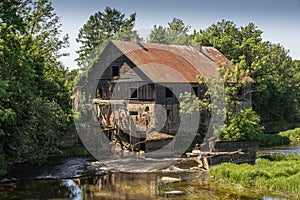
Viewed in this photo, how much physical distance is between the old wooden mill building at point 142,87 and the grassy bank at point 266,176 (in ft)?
34.0

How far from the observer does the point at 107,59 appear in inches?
1490

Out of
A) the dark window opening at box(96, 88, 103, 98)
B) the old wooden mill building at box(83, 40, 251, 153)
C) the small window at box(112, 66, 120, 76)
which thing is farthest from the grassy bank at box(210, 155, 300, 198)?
the dark window opening at box(96, 88, 103, 98)

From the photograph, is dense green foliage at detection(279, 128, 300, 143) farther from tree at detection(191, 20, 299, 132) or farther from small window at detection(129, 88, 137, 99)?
small window at detection(129, 88, 137, 99)

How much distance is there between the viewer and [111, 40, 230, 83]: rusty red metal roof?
112 ft

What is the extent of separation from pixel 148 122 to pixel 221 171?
12.1 metres

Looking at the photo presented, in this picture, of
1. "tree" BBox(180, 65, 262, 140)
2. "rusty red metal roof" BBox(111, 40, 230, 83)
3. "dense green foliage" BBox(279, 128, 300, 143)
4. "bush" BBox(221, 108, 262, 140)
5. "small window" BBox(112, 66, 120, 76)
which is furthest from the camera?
"dense green foliage" BBox(279, 128, 300, 143)

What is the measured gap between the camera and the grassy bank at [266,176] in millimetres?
19797

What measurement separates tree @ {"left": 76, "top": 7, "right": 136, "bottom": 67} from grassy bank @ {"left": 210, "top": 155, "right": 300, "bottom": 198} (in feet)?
101

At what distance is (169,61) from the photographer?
3681 centimetres

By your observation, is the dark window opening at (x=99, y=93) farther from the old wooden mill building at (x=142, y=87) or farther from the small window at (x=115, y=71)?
the small window at (x=115, y=71)

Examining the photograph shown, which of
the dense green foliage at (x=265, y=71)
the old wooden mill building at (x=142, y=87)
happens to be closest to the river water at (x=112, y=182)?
the old wooden mill building at (x=142, y=87)

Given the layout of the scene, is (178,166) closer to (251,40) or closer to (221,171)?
(221,171)

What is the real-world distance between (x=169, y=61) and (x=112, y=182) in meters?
16.0

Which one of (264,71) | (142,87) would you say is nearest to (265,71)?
(264,71)
